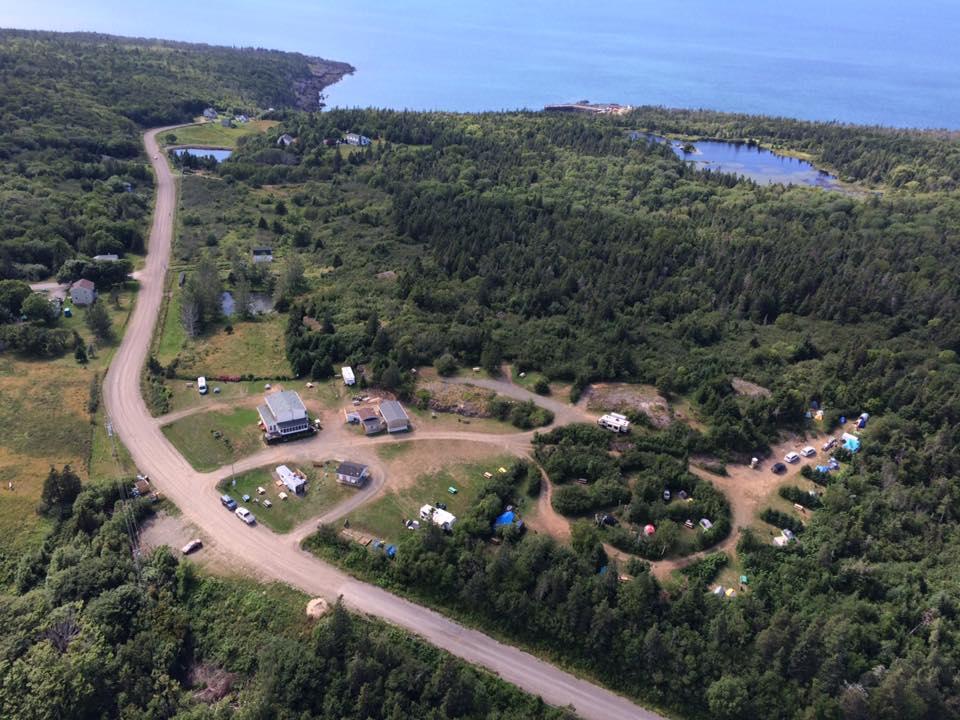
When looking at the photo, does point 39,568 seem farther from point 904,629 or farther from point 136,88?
point 136,88

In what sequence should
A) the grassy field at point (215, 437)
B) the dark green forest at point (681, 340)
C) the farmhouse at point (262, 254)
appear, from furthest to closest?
the farmhouse at point (262, 254) → the grassy field at point (215, 437) → the dark green forest at point (681, 340)

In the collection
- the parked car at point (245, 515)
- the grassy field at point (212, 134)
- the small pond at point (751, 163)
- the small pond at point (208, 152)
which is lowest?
the parked car at point (245, 515)

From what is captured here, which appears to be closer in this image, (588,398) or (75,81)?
(588,398)

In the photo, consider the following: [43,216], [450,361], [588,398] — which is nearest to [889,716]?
[588,398]

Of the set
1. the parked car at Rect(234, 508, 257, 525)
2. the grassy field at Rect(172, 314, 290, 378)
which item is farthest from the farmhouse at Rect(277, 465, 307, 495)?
the grassy field at Rect(172, 314, 290, 378)

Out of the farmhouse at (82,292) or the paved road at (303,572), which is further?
the farmhouse at (82,292)

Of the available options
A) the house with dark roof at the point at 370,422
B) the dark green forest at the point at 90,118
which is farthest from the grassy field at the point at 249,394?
the dark green forest at the point at 90,118

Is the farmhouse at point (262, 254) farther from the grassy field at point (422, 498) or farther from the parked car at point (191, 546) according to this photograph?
the parked car at point (191, 546)
